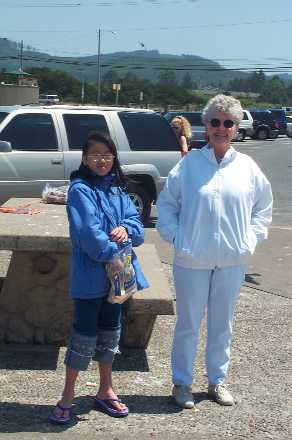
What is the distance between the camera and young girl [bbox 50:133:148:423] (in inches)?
171

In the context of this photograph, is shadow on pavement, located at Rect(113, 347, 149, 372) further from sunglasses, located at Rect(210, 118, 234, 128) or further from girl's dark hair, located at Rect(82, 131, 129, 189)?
sunglasses, located at Rect(210, 118, 234, 128)

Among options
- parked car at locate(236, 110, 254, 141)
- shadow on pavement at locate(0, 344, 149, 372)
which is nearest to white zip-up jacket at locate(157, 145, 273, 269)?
shadow on pavement at locate(0, 344, 149, 372)

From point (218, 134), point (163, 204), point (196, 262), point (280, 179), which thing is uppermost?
point (218, 134)

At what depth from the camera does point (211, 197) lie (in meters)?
4.56

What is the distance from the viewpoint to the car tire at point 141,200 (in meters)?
11.5

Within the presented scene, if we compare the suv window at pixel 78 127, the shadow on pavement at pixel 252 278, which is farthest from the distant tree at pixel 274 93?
the shadow on pavement at pixel 252 278

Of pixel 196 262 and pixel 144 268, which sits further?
pixel 144 268

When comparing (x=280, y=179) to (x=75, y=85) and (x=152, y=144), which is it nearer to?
(x=152, y=144)

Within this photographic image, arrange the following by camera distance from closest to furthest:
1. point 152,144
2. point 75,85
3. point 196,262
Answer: point 196,262 → point 152,144 → point 75,85

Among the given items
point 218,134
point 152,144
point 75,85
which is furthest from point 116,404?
point 75,85

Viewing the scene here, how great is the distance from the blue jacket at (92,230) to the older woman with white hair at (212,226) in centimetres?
31

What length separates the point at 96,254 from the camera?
4.30 meters

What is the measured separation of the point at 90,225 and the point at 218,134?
3.22ft

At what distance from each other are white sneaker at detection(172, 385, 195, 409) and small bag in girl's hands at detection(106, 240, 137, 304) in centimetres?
75
